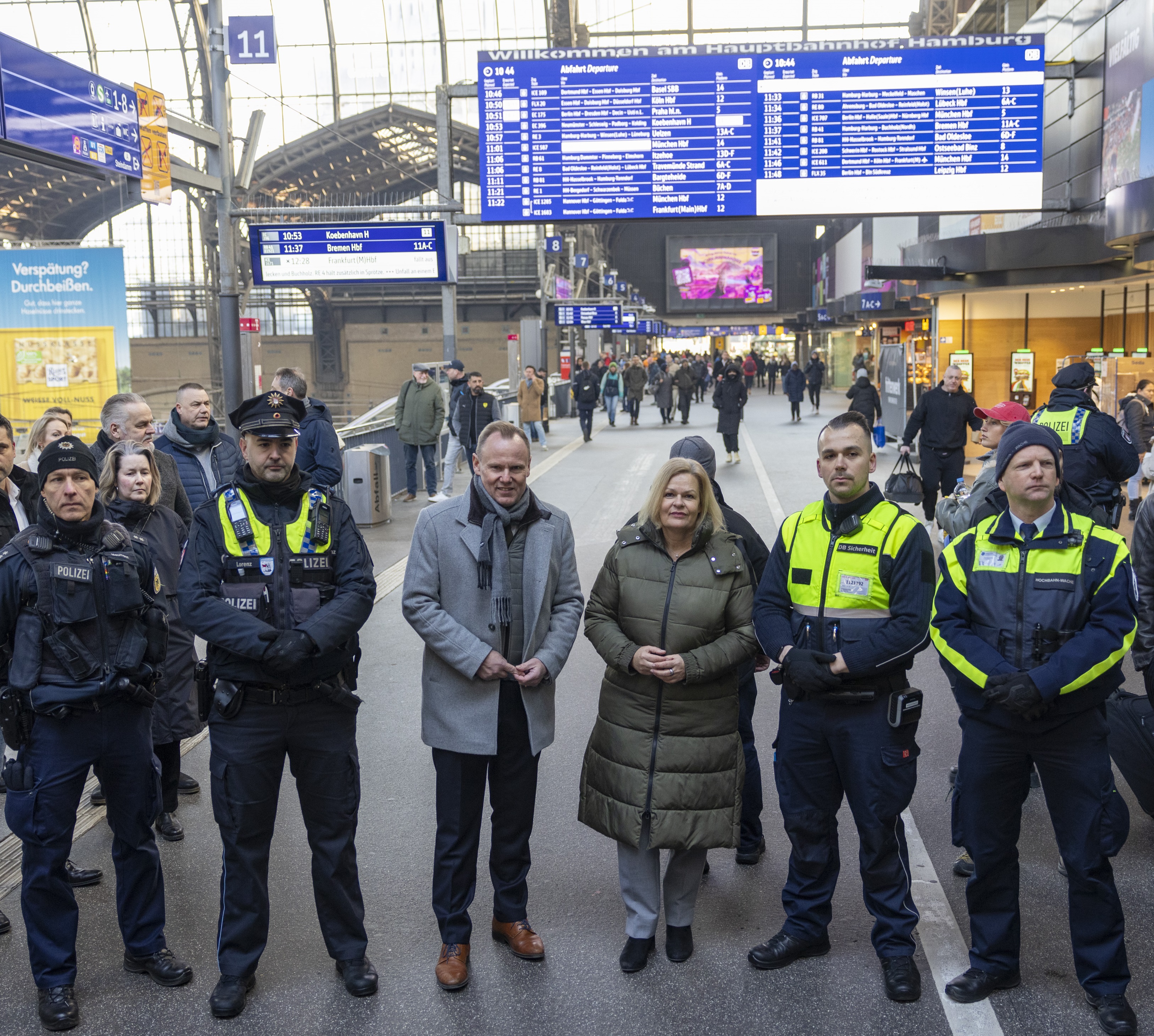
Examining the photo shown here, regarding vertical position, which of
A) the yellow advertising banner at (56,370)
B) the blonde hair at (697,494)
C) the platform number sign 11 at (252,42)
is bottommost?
the blonde hair at (697,494)

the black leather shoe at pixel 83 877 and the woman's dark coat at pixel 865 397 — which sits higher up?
the woman's dark coat at pixel 865 397

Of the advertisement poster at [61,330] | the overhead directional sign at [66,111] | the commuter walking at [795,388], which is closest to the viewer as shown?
the overhead directional sign at [66,111]

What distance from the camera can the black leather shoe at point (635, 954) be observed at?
3998 millimetres

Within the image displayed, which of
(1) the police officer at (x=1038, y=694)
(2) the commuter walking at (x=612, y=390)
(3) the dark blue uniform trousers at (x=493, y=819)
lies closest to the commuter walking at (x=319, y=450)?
(3) the dark blue uniform trousers at (x=493, y=819)

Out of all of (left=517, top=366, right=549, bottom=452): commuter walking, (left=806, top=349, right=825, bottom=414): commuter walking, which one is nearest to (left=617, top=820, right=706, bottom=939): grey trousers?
(left=517, top=366, right=549, bottom=452): commuter walking

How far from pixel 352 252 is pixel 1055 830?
13.2m

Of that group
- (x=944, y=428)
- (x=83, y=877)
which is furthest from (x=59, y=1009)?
(x=944, y=428)

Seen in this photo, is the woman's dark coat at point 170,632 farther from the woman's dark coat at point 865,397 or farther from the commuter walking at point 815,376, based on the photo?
the commuter walking at point 815,376

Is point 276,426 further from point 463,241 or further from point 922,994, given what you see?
point 463,241

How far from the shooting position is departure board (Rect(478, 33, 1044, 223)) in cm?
1341

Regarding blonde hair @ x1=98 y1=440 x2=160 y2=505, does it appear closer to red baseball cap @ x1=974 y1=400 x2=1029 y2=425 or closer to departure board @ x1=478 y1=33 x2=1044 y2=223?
red baseball cap @ x1=974 y1=400 x2=1029 y2=425

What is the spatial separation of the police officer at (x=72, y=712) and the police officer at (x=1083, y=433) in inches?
206

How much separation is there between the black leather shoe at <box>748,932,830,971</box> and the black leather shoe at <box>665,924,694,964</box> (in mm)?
205

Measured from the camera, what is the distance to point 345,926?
398 cm
